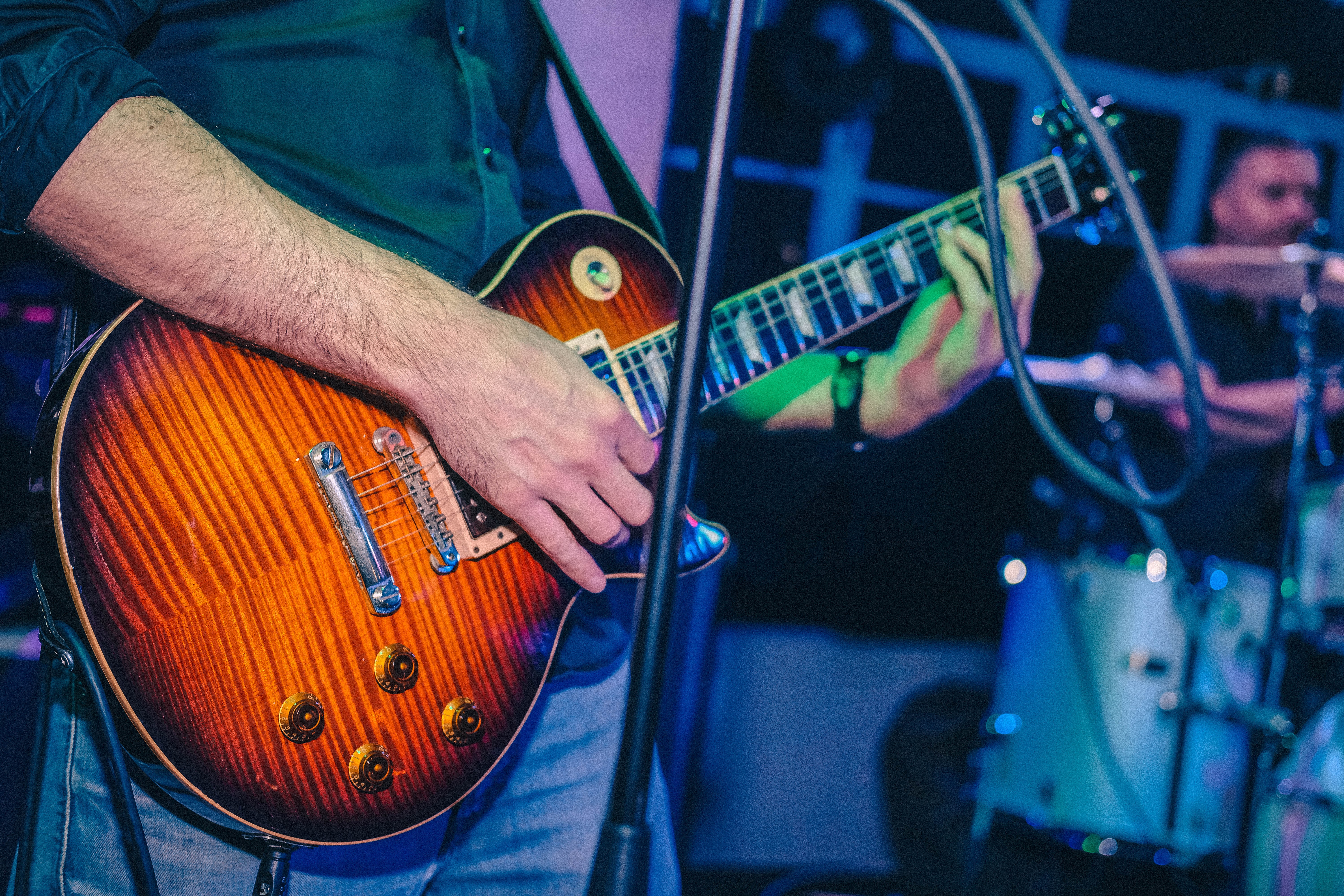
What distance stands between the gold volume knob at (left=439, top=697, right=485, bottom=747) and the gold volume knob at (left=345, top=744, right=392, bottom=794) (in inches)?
2.9

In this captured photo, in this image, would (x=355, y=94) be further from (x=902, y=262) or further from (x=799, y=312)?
(x=902, y=262)

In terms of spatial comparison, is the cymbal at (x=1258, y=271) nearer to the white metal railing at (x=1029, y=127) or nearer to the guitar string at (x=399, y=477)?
the white metal railing at (x=1029, y=127)

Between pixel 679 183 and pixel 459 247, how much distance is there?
7.86ft

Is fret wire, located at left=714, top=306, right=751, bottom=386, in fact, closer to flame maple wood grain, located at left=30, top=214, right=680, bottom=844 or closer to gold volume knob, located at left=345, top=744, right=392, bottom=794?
flame maple wood grain, located at left=30, top=214, right=680, bottom=844

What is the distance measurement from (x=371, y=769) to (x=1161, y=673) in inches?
119

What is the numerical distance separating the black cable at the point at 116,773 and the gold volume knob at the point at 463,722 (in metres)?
0.30

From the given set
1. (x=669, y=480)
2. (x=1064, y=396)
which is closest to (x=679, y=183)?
(x=1064, y=396)

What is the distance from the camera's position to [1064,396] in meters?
4.12

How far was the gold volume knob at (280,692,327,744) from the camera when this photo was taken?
90cm

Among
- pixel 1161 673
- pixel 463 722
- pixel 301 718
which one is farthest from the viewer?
pixel 1161 673

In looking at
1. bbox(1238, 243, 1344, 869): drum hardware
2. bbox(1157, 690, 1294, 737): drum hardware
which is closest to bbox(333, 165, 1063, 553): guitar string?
bbox(1238, 243, 1344, 869): drum hardware

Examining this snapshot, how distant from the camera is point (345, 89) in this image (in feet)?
3.64

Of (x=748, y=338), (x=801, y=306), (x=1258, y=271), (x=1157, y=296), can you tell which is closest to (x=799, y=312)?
(x=801, y=306)

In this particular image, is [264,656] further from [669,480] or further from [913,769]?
[913,769]
